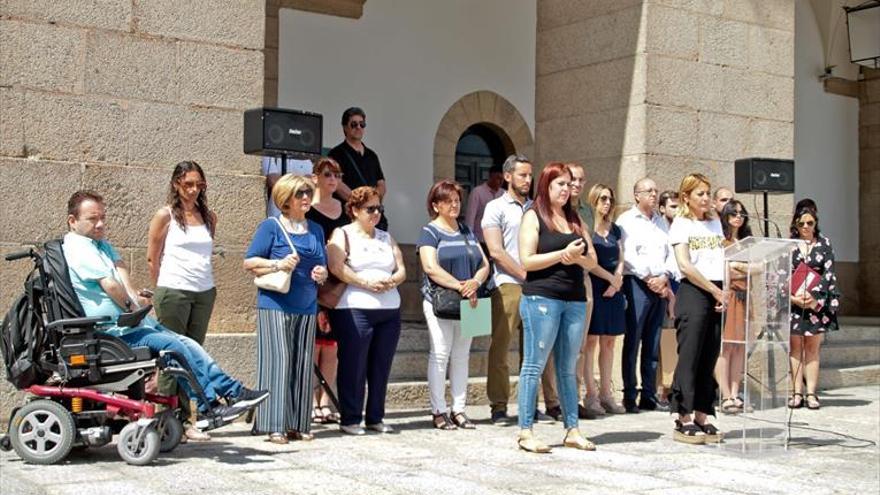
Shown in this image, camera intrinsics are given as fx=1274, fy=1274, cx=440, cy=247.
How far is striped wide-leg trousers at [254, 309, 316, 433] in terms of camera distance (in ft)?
23.8

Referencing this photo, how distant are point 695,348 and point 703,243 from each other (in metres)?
0.70

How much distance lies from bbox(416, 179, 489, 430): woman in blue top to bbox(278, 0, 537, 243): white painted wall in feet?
13.6

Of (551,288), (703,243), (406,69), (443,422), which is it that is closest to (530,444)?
(551,288)

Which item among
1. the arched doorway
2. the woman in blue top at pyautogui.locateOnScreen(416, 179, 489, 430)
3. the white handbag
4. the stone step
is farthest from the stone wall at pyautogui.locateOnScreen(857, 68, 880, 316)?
the white handbag

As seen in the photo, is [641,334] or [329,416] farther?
→ [641,334]

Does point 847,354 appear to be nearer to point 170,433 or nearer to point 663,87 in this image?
point 663,87

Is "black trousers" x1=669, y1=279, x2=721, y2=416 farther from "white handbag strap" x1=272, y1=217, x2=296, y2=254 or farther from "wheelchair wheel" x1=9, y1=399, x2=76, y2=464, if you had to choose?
"wheelchair wheel" x1=9, y1=399, x2=76, y2=464

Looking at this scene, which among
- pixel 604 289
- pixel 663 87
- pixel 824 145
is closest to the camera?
pixel 604 289

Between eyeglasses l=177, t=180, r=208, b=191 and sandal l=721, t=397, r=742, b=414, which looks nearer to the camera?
eyeglasses l=177, t=180, r=208, b=191

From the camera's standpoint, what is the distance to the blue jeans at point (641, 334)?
31.0ft

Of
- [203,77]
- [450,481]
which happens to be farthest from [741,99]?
[450,481]

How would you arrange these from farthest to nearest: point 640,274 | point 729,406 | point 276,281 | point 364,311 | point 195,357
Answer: point 640,274, point 729,406, point 364,311, point 276,281, point 195,357

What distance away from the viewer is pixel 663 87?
1085 cm

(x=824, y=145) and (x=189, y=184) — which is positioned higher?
(x=824, y=145)
